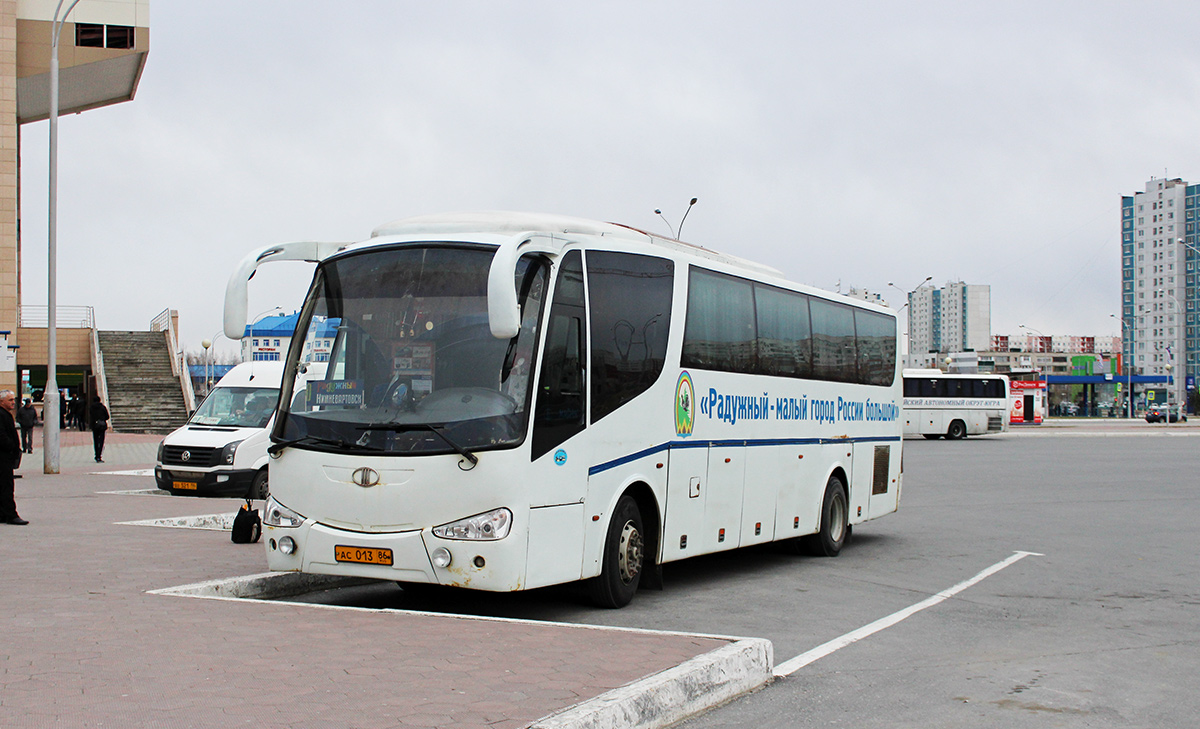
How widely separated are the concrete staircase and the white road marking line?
→ 40.5m

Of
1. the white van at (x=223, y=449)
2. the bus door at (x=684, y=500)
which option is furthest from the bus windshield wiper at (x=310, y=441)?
the white van at (x=223, y=449)

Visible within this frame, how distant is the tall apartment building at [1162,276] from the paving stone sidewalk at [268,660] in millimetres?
150252

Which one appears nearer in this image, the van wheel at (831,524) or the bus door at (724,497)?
the bus door at (724,497)

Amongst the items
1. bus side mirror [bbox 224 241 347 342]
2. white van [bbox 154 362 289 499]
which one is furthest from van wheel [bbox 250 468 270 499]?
bus side mirror [bbox 224 241 347 342]

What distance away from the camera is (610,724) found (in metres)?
5.10

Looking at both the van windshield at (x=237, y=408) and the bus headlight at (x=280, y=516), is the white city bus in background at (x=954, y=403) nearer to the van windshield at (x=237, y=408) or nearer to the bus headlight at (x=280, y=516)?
the van windshield at (x=237, y=408)

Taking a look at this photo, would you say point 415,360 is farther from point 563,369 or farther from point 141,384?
point 141,384

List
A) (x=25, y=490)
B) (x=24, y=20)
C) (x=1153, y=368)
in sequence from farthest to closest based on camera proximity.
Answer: (x=1153, y=368) → (x=24, y=20) → (x=25, y=490)

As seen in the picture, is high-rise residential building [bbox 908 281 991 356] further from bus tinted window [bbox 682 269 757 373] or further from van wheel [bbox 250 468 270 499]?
bus tinted window [bbox 682 269 757 373]

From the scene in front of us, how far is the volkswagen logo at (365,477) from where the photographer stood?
7988 millimetres

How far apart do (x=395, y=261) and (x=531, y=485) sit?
2.08 metres

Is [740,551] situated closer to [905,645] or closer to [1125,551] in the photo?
[1125,551]

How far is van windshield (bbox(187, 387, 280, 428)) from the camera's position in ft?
60.9

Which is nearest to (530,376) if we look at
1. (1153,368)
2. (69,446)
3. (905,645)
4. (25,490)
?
(905,645)
